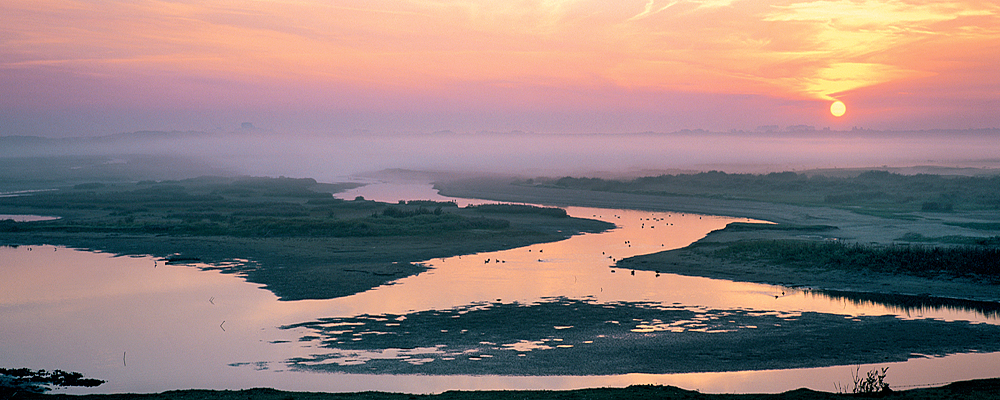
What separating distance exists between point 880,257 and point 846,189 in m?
57.1

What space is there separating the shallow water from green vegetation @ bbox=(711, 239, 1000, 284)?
4.97m

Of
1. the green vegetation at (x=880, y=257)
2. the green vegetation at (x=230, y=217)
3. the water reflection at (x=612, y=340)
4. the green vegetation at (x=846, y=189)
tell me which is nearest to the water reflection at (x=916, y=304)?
the water reflection at (x=612, y=340)

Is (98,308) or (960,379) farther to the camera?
(98,308)

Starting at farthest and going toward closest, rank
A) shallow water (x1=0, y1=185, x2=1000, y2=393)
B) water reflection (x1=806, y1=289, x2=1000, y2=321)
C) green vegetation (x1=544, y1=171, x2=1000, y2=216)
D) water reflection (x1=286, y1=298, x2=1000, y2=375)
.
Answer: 1. green vegetation (x1=544, y1=171, x2=1000, y2=216)
2. water reflection (x1=806, y1=289, x2=1000, y2=321)
3. water reflection (x1=286, y1=298, x2=1000, y2=375)
4. shallow water (x1=0, y1=185, x2=1000, y2=393)

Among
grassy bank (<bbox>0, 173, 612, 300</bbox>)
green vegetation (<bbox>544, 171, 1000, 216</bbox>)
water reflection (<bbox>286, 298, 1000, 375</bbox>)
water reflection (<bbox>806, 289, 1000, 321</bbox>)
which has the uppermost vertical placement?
green vegetation (<bbox>544, 171, 1000, 216</bbox>)

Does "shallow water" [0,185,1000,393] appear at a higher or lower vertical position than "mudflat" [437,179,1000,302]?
lower

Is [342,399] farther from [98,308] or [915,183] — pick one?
[915,183]

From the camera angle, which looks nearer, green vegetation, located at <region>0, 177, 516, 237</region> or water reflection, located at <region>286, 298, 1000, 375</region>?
water reflection, located at <region>286, 298, 1000, 375</region>

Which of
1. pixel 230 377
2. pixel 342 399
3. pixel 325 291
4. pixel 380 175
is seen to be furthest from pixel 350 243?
pixel 380 175

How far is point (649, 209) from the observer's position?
70.6 metres

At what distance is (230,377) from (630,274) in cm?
1986

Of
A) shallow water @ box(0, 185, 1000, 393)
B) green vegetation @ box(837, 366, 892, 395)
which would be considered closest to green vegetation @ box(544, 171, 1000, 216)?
shallow water @ box(0, 185, 1000, 393)

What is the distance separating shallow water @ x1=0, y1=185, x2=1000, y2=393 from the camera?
17188 millimetres

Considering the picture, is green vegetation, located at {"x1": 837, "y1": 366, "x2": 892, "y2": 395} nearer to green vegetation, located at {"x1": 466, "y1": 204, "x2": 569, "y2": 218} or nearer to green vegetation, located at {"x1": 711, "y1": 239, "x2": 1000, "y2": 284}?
green vegetation, located at {"x1": 711, "y1": 239, "x2": 1000, "y2": 284}
